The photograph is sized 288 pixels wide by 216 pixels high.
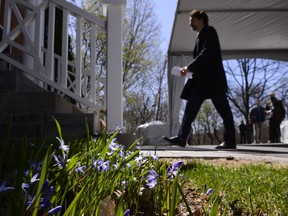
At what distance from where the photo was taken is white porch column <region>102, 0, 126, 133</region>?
3.74 m

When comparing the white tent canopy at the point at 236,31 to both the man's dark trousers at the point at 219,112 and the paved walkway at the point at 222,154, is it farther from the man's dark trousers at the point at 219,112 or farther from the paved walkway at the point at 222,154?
the paved walkway at the point at 222,154

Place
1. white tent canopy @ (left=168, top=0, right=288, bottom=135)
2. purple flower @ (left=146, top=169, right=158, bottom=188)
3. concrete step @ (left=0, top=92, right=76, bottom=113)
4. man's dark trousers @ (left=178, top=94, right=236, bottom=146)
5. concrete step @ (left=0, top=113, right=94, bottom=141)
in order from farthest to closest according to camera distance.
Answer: white tent canopy @ (left=168, top=0, right=288, bottom=135) → man's dark trousers @ (left=178, top=94, right=236, bottom=146) → concrete step @ (left=0, top=92, right=76, bottom=113) → concrete step @ (left=0, top=113, right=94, bottom=141) → purple flower @ (left=146, top=169, right=158, bottom=188)

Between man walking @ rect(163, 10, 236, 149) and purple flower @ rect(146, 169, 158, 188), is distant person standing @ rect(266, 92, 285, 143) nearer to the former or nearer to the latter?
man walking @ rect(163, 10, 236, 149)

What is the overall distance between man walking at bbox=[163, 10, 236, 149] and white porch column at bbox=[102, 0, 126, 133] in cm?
174

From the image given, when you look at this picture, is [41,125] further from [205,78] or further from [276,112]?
[276,112]

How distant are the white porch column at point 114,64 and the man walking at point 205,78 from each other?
68.6 inches

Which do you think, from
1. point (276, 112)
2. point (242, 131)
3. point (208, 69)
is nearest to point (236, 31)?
point (276, 112)

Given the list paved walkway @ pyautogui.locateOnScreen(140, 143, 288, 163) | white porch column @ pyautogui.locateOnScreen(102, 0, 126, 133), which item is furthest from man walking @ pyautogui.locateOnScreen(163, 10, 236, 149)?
white porch column @ pyautogui.locateOnScreen(102, 0, 126, 133)

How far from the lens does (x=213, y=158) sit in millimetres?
3785

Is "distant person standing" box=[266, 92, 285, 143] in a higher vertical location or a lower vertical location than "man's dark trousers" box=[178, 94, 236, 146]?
higher

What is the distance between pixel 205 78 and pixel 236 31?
8549 millimetres

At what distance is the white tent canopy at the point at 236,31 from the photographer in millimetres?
11414

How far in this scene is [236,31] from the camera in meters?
13.5

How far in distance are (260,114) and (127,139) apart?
12.5 meters
